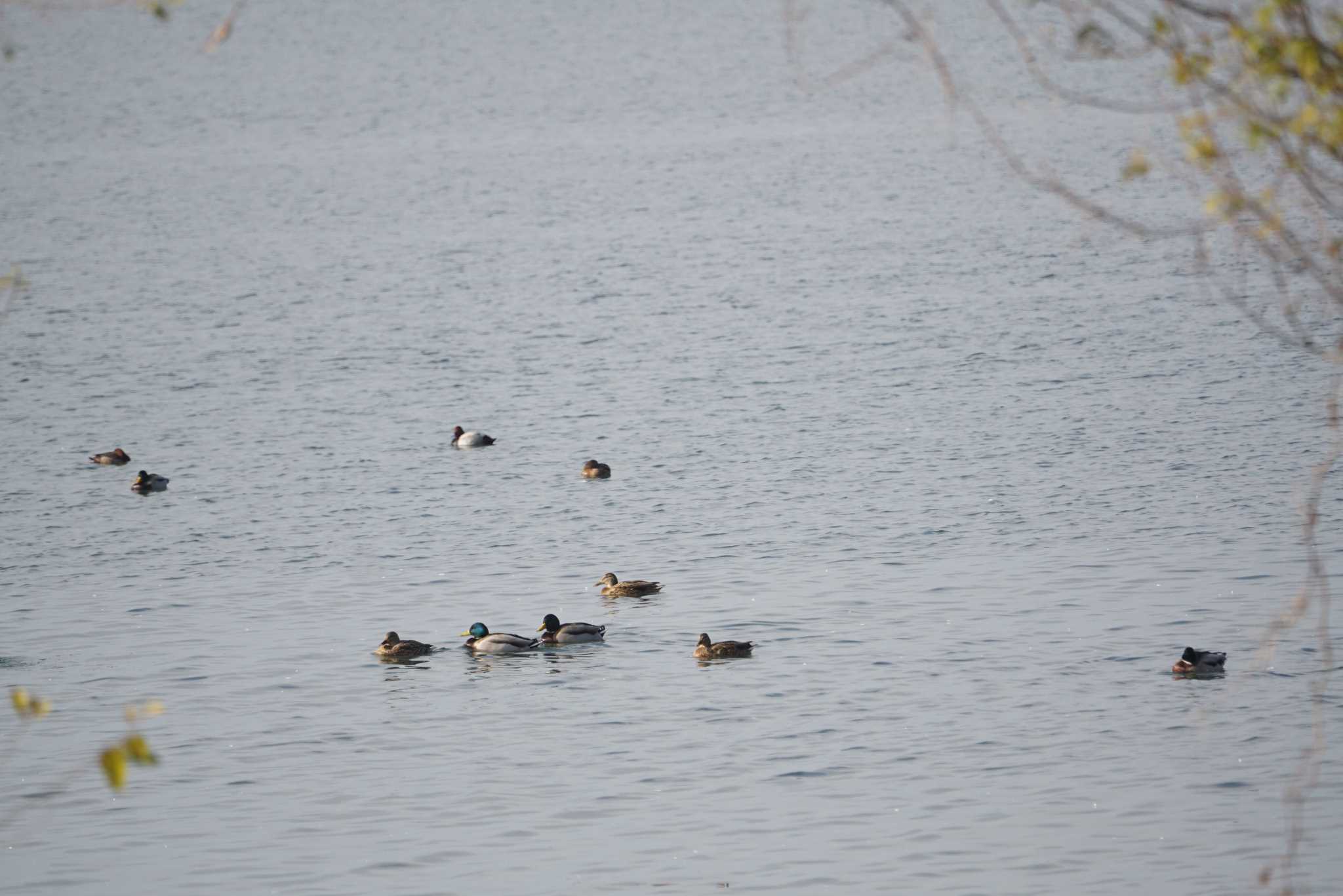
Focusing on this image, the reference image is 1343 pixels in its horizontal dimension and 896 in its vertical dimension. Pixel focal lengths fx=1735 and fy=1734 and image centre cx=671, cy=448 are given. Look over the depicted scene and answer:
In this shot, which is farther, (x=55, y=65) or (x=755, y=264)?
(x=55, y=65)

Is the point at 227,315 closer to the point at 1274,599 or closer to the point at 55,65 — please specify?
the point at 1274,599

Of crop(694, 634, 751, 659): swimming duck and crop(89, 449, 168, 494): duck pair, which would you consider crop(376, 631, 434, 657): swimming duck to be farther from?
crop(89, 449, 168, 494): duck pair

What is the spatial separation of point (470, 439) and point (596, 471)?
3.82 metres

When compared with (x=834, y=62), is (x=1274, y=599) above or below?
below

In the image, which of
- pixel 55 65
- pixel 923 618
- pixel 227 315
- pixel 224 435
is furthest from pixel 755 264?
pixel 55 65

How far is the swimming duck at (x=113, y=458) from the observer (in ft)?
100

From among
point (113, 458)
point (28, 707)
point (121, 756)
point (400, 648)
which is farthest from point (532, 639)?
point (121, 756)

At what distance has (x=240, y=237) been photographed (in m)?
57.7

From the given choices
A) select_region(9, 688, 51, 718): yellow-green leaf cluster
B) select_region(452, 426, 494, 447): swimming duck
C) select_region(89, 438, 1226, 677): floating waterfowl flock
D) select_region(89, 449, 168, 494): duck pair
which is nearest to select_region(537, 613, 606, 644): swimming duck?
select_region(89, 438, 1226, 677): floating waterfowl flock

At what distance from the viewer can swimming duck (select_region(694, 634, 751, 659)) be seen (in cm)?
1973

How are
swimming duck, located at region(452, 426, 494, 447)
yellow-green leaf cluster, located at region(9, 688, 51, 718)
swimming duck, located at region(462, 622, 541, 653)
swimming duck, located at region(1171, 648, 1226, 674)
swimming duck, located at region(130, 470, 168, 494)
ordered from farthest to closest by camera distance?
swimming duck, located at region(452, 426, 494, 447)
swimming duck, located at region(130, 470, 168, 494)
swimming duck, located at region(462, 622, 541, 653)
swimming duck, located at region(1171, 648, 1226, 674)
yellow-green leaf cluster, located at region(9, 688, 51, 718)

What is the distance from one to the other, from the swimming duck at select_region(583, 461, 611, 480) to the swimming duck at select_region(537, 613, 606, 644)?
806cm

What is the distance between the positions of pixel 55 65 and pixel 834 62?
53.3 m

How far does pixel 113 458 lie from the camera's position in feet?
100
